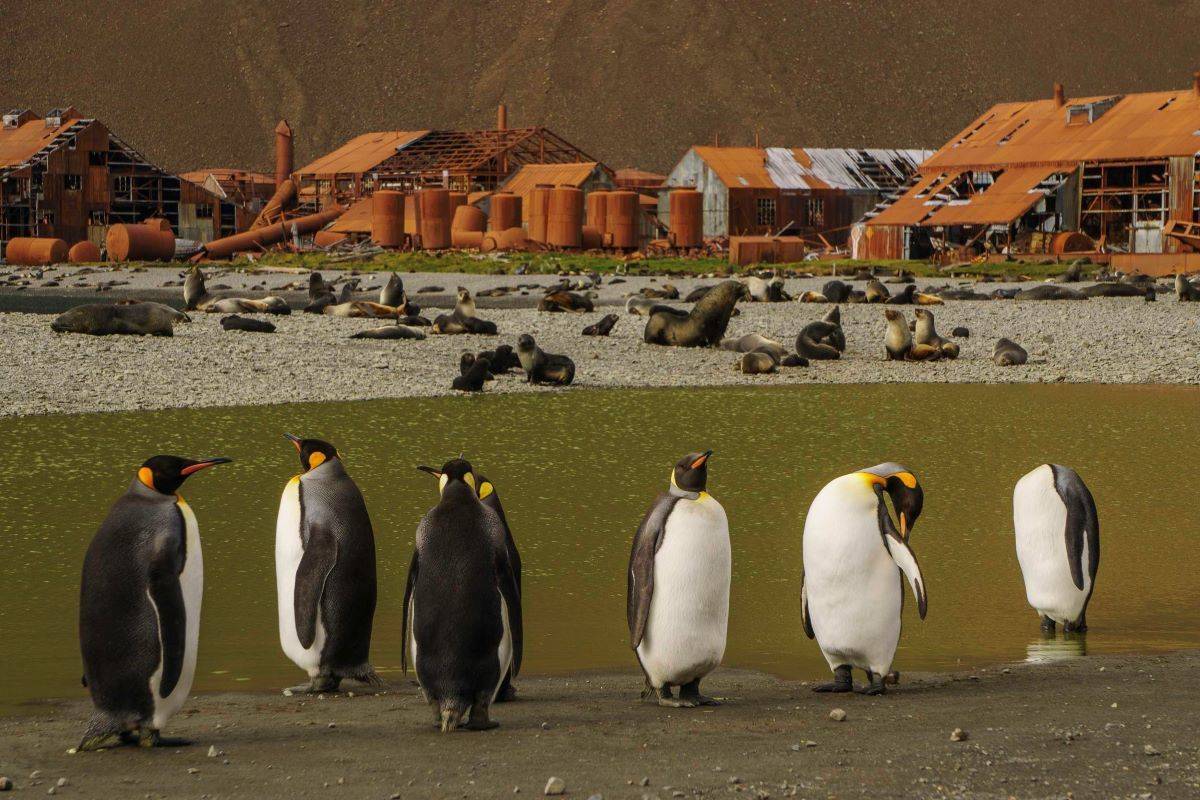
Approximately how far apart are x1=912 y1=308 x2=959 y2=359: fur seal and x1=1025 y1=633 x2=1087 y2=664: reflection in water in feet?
53.1

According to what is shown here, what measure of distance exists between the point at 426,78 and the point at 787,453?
162870mm

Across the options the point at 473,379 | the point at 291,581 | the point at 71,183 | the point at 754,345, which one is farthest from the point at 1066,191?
the point at 291,581

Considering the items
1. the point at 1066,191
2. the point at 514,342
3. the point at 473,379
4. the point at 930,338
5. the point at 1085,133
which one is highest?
the point at 1085,133

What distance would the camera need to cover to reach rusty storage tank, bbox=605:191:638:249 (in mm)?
61938

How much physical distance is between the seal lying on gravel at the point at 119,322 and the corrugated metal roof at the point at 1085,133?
34732 millimetres

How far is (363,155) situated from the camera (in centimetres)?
8056

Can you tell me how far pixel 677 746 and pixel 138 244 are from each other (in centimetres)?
5692

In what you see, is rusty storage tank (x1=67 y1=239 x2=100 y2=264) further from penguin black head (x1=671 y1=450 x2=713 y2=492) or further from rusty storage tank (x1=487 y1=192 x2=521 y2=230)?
penguin black head (x1=671 y1=450 x2=713 y2=492)

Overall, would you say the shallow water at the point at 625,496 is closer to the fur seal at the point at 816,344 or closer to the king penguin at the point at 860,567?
the king penguin at the point at 860,567

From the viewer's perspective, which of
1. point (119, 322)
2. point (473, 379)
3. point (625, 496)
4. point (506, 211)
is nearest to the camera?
point (625, 496)

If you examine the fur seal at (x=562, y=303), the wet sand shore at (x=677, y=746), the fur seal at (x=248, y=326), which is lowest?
the wet sand shore at (x=677, y=746)

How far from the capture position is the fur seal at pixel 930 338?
24141mm

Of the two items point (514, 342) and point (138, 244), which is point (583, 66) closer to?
point (138, 244)

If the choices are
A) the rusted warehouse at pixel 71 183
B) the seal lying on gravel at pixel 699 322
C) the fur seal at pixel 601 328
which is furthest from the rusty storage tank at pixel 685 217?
the seal lying on gravel at pixel 699 322
